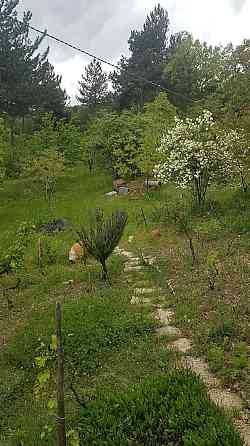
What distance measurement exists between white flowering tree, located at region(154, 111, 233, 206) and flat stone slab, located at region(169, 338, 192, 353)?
366 inches

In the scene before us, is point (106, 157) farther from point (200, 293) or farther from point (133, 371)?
point (133, 371)

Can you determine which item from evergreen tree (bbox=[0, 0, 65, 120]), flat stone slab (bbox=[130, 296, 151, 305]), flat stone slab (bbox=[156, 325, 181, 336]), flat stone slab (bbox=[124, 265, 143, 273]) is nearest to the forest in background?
evergreen tree (bbox=[0, 0, 65, 120])

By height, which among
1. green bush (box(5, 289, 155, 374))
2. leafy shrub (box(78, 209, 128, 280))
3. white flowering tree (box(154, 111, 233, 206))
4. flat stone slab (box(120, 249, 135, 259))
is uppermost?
white flowering tree (box(154, 111, 233, 206))

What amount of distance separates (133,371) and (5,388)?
183 cm

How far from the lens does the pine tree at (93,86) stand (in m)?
43.4

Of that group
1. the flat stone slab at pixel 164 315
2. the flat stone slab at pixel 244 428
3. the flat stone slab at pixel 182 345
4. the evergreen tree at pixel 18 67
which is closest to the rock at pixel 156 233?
the flat stone slab at pixel 164 315

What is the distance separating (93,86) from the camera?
43594mm

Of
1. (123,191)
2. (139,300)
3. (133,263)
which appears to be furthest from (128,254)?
(123,191)

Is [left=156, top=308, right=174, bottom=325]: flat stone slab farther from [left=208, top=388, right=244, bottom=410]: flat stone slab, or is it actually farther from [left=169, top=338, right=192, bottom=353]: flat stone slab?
[left=208, top=388, right=244, bottom=410]: flat stone slab

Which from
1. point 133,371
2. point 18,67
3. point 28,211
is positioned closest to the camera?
point 133,371

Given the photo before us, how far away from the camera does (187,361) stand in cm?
602

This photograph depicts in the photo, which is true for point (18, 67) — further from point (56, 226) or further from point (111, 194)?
point (56, 226)

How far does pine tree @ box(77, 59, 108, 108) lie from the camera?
43438 mm

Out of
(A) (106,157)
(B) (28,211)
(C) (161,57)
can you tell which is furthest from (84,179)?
(C) (161,57)
